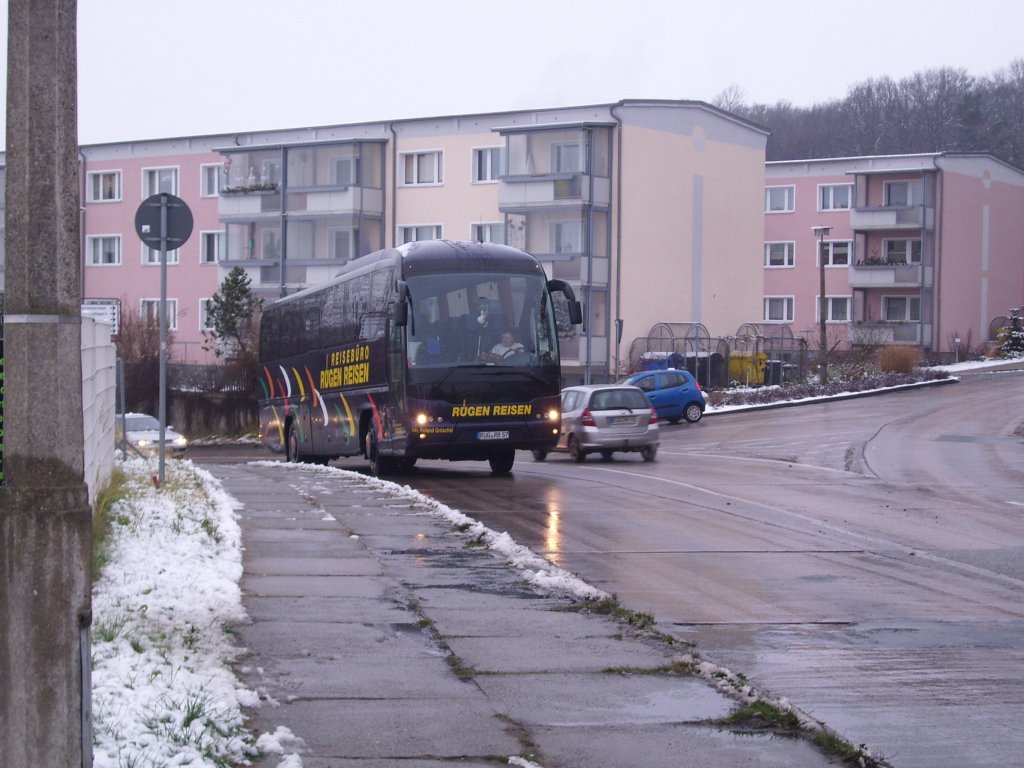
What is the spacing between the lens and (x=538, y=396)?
869 inches

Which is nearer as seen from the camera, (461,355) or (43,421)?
(43,421)

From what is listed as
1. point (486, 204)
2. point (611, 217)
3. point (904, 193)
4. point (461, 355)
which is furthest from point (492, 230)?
point (461, 355)

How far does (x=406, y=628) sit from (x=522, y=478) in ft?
46.4

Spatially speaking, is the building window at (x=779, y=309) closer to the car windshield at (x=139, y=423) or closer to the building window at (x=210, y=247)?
the building window at (x=210, y=247)

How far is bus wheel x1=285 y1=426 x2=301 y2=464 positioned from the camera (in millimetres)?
30000

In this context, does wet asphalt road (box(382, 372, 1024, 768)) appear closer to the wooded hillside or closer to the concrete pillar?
the concrete pillar

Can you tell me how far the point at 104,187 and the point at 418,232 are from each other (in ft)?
59.8

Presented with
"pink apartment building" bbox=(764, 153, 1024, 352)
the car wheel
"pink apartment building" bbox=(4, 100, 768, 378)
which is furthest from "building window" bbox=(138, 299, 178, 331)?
the car wheel

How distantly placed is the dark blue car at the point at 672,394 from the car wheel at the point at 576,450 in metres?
14.2

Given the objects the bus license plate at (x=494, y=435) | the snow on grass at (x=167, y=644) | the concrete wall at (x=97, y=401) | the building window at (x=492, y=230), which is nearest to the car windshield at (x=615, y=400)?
the bus license plate at (x=494, y=435)

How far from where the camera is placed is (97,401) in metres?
12.4

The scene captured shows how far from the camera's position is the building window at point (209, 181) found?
6681 centimetres

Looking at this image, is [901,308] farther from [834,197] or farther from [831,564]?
[831,564]

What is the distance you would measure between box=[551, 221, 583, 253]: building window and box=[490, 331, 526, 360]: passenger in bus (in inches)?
1322
